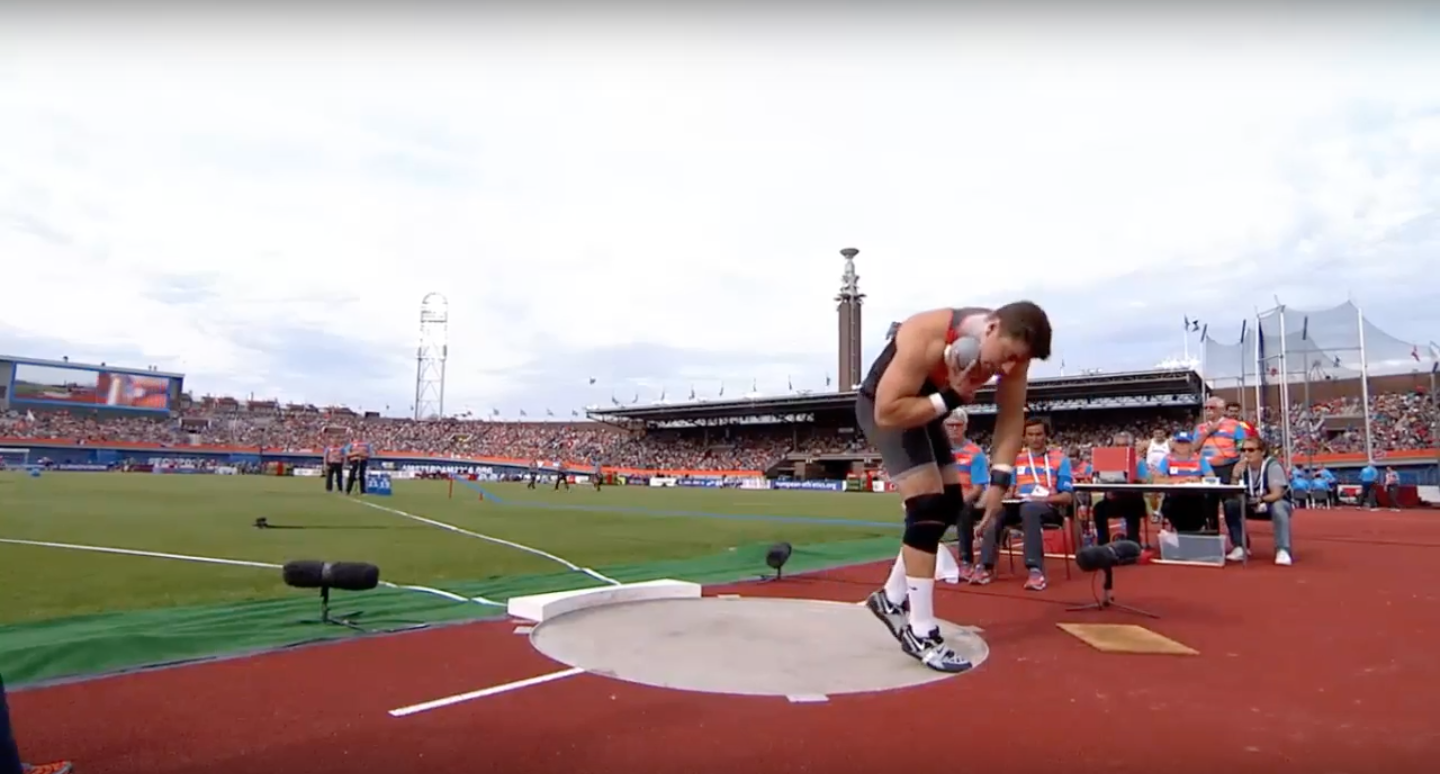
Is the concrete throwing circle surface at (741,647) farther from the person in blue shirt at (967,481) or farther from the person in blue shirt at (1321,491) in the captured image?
the person in blue shirt at (1321,491)

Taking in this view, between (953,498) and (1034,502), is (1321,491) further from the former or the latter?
(953,498)

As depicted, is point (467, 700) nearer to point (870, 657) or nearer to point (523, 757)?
point (523, 757)

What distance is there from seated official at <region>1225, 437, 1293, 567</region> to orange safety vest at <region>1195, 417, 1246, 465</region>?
710 mm

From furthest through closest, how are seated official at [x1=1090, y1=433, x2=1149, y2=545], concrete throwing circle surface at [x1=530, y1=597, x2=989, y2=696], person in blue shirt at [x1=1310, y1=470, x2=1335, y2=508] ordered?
person in blue shirt at [x1=1310, y1=470, x2=1335, y2=508], seated official at [x1=1090, y1=433, x2=1149, y2=545], concrete throwing circle surface at [x1=530, y1=597, x2=989, y2=696]

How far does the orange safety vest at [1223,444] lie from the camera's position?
1018 centimetres

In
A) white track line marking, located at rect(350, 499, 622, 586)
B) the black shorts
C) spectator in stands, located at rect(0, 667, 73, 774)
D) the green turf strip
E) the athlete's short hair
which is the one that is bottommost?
white track line marking, located at rect(350, 499, 622, 586)

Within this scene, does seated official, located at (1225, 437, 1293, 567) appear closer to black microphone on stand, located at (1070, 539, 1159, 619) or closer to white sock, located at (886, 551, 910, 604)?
black microphone on stand, located at (1070, 539, 1159, 619)

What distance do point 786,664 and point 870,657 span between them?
0.50 meters

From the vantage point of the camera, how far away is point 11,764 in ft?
6.89

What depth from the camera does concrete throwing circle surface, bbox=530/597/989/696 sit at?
3.63m

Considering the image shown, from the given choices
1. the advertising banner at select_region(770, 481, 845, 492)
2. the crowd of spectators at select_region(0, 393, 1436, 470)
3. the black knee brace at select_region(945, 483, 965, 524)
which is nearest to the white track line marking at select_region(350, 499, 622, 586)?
the black knee brace at select_region(945, 483, 965, 524)

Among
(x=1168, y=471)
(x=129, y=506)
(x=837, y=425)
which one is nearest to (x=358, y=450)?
(x=129, y=506)

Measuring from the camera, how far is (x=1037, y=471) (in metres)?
7.91

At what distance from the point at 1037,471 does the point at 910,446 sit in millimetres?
4162
